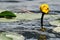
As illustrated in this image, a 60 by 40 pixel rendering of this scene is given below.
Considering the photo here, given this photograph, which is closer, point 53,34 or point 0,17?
point 53,34

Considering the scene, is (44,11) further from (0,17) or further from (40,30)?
(0,17)

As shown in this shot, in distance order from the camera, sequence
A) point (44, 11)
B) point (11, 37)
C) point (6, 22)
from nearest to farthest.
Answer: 1. point (11, 37)
2. point (44, 11)
3. point (6, 22)

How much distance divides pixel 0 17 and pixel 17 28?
766mm

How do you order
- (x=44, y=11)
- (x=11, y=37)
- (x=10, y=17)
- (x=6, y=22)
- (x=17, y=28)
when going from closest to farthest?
(x=11, y=37)
(x=44, y=11)
(x=17, y=28)
(x=6, y=22)
(x=10, y=17)

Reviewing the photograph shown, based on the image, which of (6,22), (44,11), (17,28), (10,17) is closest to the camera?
(44,11)

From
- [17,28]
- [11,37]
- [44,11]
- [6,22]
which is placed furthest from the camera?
[6,22]

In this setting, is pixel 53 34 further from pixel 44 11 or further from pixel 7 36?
pixel 7 36

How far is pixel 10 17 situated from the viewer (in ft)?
15.2

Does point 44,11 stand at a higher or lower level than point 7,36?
higher

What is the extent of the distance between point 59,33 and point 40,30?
0.29 meters

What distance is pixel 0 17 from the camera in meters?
4.67

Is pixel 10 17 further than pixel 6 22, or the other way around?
pixel 10 17

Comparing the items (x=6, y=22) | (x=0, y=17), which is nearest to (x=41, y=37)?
(x=6, y=22)

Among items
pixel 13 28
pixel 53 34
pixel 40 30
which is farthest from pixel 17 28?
pixel 53 34
